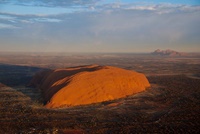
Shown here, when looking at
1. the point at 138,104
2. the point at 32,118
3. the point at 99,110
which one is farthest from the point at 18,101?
the point at 138,104

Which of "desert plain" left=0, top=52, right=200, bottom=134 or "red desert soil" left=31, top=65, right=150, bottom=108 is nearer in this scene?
"desert plain" left=0, top=52, right=200, bottom=134

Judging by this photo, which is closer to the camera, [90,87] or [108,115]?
[108,115]

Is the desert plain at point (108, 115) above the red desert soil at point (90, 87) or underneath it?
underneath

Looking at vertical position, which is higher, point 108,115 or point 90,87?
point 90,87

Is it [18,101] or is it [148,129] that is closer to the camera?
[148,129]

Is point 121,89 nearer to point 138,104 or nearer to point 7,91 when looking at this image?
point 138,104

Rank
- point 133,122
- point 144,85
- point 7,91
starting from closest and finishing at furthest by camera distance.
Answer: point 133,122
point 7,91
point 144,85

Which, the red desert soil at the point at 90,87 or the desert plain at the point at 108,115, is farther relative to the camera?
the red desert soil at the point at 90,87

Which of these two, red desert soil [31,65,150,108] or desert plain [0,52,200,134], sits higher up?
red desert soil [31,65,150,108]
